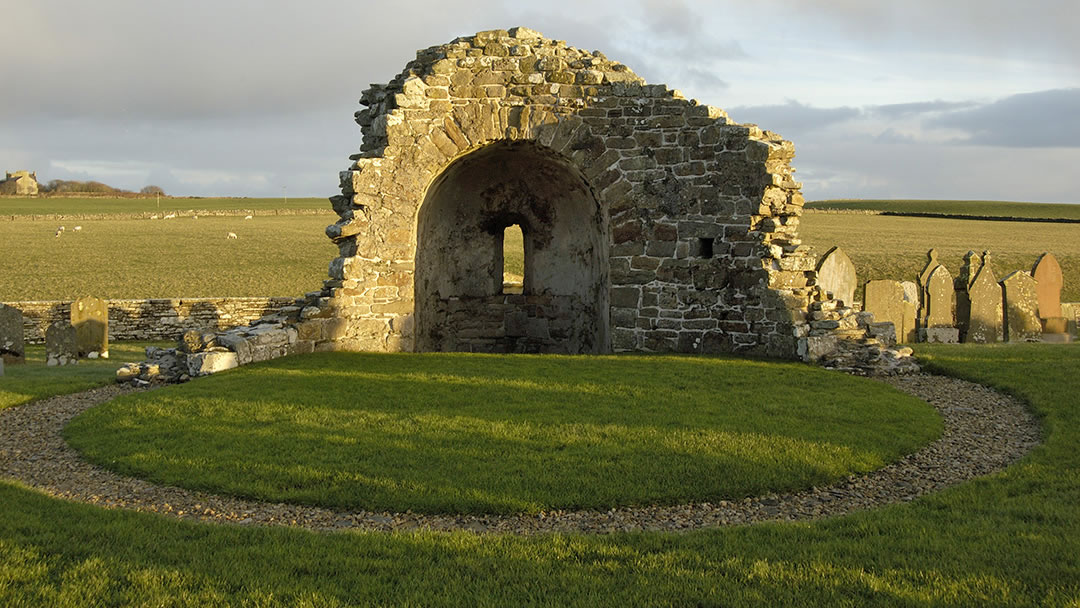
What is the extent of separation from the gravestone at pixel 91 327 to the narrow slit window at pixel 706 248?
1346cm

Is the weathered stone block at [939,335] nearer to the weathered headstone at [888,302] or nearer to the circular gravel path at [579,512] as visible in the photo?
the weathered headstone at [888,302]

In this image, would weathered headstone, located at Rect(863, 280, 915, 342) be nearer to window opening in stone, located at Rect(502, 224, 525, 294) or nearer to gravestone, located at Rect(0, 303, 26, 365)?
window opening in stone, located at Rect(502, 224, 525, 294)

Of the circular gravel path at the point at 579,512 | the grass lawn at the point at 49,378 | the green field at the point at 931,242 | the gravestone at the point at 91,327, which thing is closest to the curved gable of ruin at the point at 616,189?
the grass lawn at the point at 49,378

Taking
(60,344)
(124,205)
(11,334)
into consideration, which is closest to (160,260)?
(60,344)

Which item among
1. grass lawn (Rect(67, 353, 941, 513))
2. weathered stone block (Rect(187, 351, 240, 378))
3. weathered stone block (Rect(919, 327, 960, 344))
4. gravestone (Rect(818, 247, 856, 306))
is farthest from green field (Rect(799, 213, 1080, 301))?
weathered stone block (Rect(187, 351, 240, 378))

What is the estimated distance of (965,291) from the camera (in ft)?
59.4

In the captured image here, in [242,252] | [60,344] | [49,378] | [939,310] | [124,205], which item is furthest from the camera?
[124,205]

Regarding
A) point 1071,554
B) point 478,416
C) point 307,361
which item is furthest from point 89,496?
point 1071,554

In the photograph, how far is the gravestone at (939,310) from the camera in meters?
17.9

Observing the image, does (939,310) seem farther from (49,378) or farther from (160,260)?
(160,260)

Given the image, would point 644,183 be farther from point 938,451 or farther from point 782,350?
point 938,451

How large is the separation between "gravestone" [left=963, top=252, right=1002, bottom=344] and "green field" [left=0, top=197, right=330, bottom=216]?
59898 millimetres

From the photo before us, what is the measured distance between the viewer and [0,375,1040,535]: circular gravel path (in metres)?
6.34

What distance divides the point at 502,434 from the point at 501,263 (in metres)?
10.1
